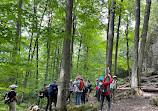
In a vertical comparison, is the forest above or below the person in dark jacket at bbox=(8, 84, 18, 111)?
above

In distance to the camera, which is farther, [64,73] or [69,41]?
[69,41]

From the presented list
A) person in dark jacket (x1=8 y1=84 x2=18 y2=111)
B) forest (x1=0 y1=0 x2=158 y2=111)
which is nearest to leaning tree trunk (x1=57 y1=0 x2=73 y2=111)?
forest (x1=0 y1=0 x2=158 y2=111)

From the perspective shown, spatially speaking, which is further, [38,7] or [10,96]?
[38,7]

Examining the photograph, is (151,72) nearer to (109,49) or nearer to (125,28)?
(125,28)

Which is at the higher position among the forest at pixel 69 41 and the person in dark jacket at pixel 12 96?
the forest at pixel 69 41

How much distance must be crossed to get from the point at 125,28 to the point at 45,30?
625 inches

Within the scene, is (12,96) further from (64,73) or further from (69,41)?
(69,41)

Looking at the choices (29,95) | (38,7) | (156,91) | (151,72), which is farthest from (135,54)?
(29,95)

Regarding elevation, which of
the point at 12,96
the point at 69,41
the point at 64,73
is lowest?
the point at 12,96

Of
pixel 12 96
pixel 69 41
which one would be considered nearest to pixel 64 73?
pixel 69 41

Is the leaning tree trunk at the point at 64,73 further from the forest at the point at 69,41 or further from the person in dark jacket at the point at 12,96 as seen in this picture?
the person in dark jacket at the point at 12,96

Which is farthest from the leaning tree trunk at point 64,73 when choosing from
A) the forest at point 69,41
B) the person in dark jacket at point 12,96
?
the person in dark jacket at point 12,96

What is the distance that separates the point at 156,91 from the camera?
1079 cm

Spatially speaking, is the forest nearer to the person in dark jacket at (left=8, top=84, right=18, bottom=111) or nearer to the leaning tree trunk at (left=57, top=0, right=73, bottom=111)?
the leaning tree trunk at (left=57, top=0, right=73, bottom=111)
